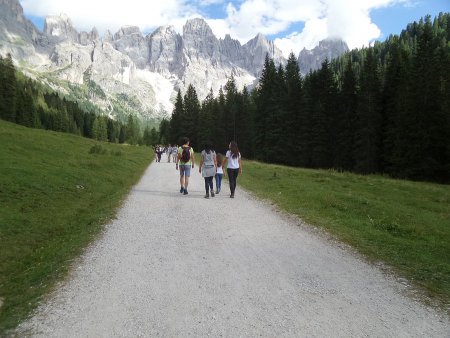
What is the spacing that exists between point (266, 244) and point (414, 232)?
5229mm

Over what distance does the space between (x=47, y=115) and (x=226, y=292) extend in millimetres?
148211

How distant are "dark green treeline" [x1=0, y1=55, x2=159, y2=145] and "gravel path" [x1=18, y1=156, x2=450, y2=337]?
96.2m

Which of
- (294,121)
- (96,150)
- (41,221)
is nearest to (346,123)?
(294,121)

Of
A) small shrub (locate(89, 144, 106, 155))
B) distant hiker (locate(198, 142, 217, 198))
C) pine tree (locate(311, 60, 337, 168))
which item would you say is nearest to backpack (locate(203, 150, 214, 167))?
distant hiker (locate(198, 142, 217, 198))

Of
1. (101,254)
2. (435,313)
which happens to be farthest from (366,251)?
(101,254)

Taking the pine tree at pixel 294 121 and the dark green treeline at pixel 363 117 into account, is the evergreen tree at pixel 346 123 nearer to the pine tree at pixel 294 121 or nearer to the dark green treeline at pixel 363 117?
the dark green treeline at pixel 363 117

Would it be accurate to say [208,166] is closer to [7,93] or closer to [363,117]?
[363,117]

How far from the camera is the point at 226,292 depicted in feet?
18.7

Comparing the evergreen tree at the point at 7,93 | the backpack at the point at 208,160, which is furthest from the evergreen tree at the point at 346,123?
the evergreen tree at the point at 7,93

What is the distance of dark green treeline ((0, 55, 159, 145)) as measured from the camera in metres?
87.3

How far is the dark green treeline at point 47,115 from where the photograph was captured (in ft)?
286

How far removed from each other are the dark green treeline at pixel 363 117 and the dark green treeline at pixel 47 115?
59.7m

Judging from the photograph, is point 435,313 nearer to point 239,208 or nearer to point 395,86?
point 239,208

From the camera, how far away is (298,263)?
7270 mm
